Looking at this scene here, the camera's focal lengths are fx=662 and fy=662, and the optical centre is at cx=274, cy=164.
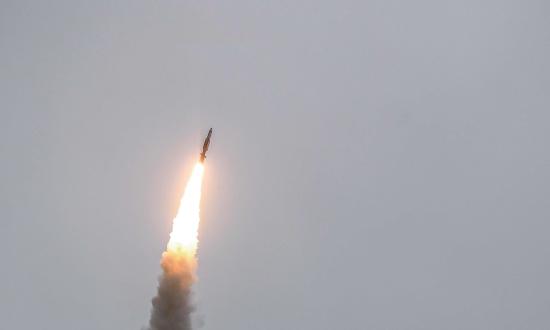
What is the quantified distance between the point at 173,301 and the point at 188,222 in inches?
228

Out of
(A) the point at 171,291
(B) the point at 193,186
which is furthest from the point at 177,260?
(B) the point at 193,186

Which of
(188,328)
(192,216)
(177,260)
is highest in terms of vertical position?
(192,216)

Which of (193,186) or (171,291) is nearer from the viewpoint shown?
(171,291)

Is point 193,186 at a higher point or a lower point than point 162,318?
higher

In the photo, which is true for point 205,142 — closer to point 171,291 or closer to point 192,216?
point 192,216

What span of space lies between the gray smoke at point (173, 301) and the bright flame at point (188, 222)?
4.85 ft

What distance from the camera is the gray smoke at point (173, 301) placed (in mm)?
36688

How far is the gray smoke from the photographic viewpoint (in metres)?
36.7

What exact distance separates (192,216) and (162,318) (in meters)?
7.09

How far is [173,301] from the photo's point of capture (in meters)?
36.8

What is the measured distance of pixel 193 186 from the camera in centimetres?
Result: 4175

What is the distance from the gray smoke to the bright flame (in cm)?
148

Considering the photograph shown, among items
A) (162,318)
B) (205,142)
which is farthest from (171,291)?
(205,142)

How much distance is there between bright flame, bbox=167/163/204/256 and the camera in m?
39.0
